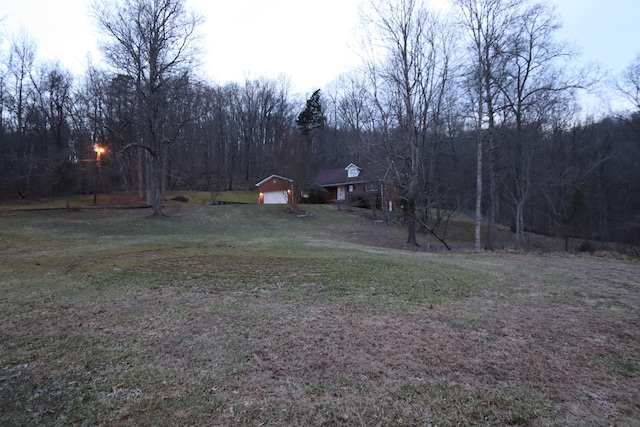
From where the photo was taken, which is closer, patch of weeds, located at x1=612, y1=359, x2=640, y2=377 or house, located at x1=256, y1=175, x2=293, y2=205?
patch of weeds, located at x1=612, y1=359, x2=640, y2=377

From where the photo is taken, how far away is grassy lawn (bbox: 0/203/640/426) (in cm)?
249

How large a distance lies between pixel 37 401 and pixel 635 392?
4694 millimetres

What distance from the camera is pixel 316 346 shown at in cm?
357

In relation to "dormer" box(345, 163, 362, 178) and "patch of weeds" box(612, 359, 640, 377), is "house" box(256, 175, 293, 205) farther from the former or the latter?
"patch of weeds" box(612, 359, 640, 377)

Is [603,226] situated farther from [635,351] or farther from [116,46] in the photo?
A: [116,46]

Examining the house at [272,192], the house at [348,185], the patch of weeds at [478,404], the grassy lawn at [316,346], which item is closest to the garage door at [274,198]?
the house at [272,192]

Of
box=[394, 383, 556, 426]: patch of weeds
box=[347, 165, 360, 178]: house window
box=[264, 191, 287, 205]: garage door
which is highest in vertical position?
box=[347, 165, 360, 178]: house window

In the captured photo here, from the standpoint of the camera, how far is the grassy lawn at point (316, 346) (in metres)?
2.49

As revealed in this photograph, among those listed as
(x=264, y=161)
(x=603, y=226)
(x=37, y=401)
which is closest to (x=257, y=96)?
(x=264, y=161)

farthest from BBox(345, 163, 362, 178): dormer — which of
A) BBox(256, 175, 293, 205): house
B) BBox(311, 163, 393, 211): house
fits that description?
BBox(256, 175, 293, 205): house

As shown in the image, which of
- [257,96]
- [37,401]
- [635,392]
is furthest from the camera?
[257,96]

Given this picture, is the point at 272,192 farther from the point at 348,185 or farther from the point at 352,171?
the point at 352,171

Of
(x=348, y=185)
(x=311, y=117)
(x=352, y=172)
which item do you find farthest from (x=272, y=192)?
(x=311, y=117)

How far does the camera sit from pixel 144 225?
19.2 meters
